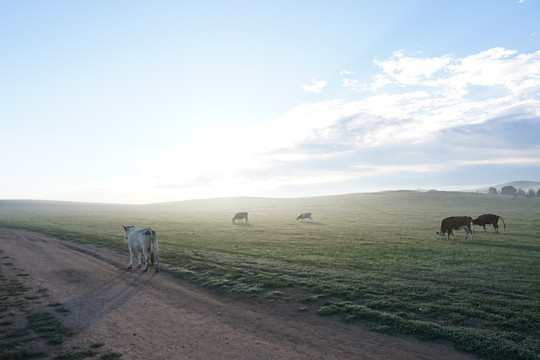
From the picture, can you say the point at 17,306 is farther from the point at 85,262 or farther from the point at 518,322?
the point at 518,322

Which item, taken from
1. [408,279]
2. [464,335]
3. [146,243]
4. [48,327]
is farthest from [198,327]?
[408,279]

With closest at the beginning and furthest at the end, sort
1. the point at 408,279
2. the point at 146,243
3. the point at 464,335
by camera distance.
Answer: the point at 464,335
the point at 408,279
the point at 146,243

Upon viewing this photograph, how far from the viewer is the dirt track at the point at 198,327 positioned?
8203mm

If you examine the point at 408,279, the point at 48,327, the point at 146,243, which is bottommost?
the point at 408,279

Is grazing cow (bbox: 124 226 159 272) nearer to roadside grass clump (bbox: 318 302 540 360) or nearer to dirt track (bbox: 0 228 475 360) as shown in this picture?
dirt track (bbox: 0 228 475 360)

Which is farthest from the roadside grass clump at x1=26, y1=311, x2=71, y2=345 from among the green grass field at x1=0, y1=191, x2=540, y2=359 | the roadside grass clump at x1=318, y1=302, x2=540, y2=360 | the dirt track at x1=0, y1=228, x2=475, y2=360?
the roadside grass clump at x1=318, y1=302, x2=540, y2=360

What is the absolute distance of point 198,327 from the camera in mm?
9930

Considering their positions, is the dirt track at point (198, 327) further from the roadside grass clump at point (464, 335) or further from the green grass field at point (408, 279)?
the green grass field at point (408, 279)

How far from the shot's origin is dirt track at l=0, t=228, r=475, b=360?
8203 millimetres

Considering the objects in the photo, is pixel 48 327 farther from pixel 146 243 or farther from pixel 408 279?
pixel 408 279

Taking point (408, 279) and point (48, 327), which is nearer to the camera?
point (48, 327)

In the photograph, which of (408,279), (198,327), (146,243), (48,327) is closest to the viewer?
(48,327)

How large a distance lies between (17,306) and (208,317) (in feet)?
24.8

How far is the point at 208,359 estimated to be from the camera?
7.85 meters
